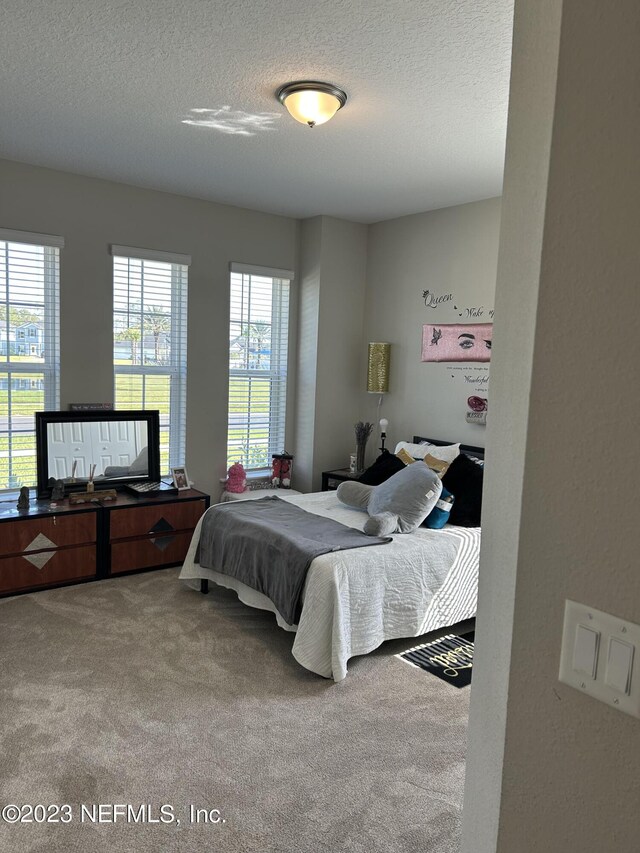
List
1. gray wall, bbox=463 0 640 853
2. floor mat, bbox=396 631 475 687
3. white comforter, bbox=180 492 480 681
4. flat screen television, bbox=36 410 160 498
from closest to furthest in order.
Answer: gray wall, bbox=463 0 640 853
white comforter, bbox=180 492 480 681
floor mat, bbox=396 631 475 687
flat screen television, bbox=36 410 160 498

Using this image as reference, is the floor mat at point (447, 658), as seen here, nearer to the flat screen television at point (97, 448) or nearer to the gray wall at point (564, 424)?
the gray wall at point (564, 424)

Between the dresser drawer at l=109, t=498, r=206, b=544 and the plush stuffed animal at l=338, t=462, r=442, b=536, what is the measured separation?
1.32 m

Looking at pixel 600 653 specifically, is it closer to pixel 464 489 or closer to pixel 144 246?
pixel 464 489

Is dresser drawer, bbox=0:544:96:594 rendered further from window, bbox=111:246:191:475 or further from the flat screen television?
window, bbox=111:246:191:475

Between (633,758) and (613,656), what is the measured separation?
0.41 feet

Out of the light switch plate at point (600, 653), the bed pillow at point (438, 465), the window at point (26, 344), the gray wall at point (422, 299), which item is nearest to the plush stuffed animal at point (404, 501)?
the bed pillow at point (438, 465)

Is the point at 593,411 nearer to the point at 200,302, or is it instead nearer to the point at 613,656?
the point at 613,656

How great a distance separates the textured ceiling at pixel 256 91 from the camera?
233cm

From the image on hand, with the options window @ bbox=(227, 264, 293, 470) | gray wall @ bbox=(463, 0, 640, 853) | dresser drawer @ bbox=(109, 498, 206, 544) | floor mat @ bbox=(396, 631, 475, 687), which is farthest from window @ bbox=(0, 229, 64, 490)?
gray wall @ bbox=(463, 0, 640, 853)

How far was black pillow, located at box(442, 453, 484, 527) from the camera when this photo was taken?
13.3ft

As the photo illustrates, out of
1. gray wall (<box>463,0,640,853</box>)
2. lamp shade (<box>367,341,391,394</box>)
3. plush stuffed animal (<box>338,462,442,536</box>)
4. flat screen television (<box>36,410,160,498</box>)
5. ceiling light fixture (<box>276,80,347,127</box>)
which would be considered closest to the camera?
gray wall (<box>463,0,640,853</box>)

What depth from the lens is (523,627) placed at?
3.15ft

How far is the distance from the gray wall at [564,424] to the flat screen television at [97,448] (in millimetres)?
3972

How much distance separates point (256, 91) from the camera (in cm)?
297
